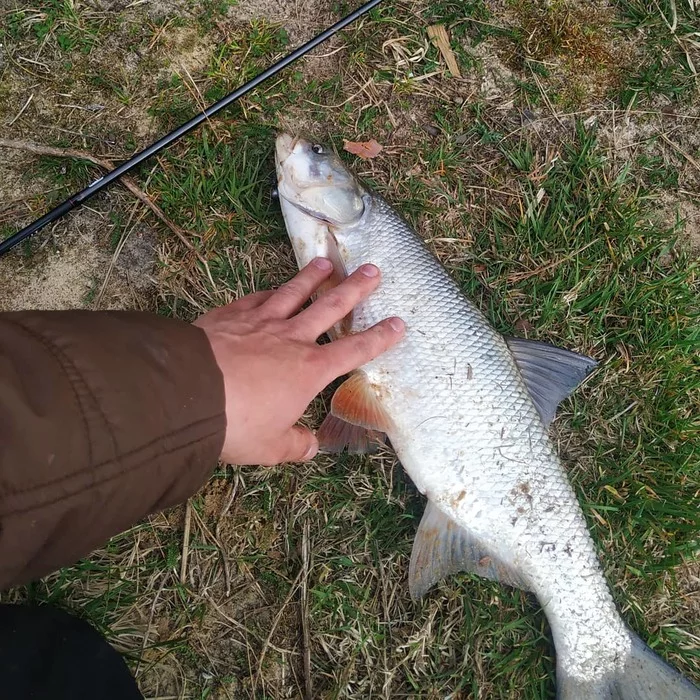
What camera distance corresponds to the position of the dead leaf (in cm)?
282

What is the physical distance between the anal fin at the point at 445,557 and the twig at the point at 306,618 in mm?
440

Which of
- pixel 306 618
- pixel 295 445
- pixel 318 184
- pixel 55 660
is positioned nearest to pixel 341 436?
pixel 295 445

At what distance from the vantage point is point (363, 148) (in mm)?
2830

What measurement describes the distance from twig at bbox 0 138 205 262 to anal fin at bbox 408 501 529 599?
5.15 feet

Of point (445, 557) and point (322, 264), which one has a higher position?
point (322, 264)

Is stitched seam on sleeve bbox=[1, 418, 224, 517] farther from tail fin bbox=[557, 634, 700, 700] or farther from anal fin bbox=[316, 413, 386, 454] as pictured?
tail fin bbox=[557, 634, 700, 700]

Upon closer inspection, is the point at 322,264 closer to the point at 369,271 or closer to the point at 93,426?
the point at 369,271

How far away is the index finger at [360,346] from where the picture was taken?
6.62 feet

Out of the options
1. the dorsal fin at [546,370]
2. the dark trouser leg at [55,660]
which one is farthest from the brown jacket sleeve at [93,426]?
the dorsal fin at [546,370]

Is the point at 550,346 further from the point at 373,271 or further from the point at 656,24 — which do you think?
the point at 656,24

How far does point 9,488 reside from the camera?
1.30 m

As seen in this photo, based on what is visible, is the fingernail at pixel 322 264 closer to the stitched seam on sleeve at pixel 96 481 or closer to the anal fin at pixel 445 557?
the stitched seam on sleeve at pixel 96 481

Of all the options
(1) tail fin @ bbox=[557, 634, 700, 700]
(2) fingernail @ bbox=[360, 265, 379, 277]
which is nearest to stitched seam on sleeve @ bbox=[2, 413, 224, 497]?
(2) fingernail @ bbox=[360, 265, 379, 277]

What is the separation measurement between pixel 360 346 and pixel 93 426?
3.26 feet
